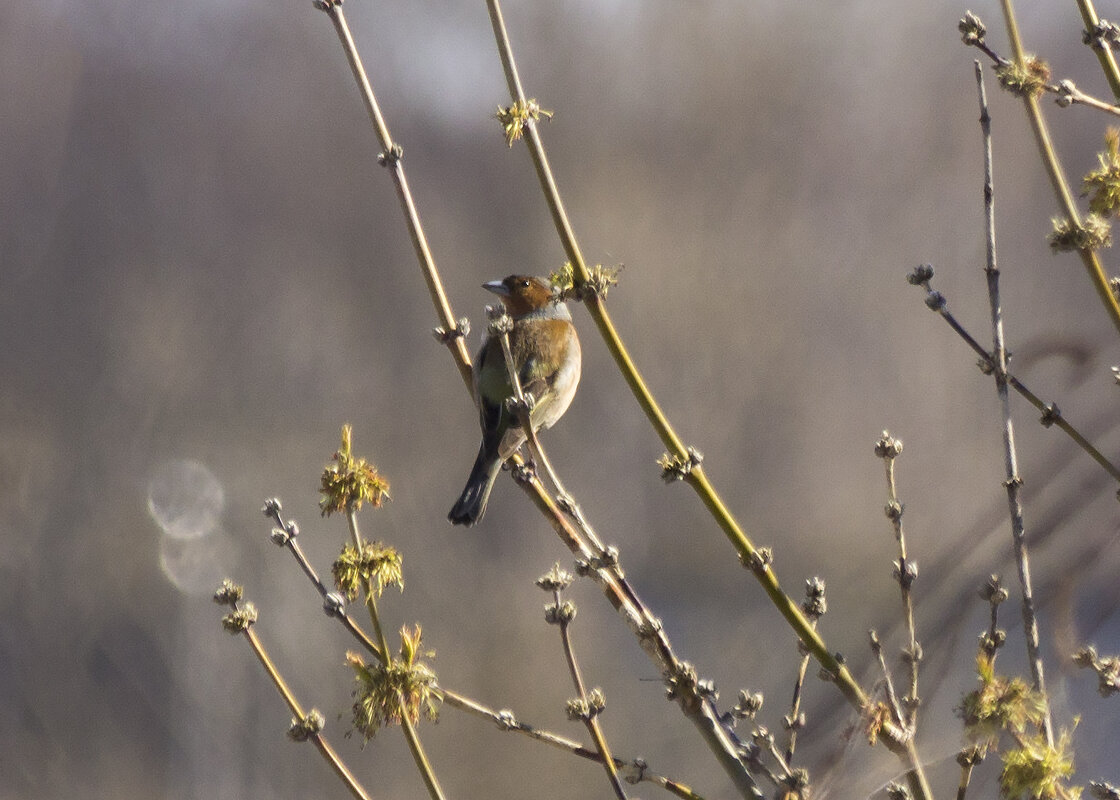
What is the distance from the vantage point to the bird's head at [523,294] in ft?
12.5

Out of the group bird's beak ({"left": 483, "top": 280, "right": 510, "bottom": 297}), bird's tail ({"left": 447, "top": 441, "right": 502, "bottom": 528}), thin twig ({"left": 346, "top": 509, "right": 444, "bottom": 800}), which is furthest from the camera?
bird's beak ({"left": 483, "top": 280, "right": 510, "bottom": 297})

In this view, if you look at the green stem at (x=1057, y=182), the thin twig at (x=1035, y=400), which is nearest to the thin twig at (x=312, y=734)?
the thin twig at (x=1035, y=400)

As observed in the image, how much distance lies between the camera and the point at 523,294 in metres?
3.83

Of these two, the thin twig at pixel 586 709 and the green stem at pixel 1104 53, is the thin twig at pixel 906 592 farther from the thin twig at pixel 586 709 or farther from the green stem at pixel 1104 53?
the green stem at pixel 1104 53

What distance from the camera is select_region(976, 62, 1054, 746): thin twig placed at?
1.07 metres

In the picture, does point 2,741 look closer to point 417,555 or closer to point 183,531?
point 183,531

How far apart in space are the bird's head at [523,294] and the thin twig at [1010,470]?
8.08 feet

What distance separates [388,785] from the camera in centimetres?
646

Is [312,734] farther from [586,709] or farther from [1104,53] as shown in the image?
[1104,53]

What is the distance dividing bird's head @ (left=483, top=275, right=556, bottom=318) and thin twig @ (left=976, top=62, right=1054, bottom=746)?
2.46m

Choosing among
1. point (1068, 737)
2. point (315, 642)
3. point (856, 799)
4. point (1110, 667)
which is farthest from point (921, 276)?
point (315, 642)

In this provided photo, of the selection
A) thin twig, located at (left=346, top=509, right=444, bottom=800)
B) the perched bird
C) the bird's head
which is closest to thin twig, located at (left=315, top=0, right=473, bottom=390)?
thin twig, located at (left=346, top=509, right=444, bottom=800)

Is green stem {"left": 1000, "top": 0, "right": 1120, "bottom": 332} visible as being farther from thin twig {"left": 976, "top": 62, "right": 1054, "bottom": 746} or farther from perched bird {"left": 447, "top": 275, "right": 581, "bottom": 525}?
perched bird {"left": 447, "top": 275, "right": 581, "bottom": 525}

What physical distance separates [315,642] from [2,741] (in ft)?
5.86
